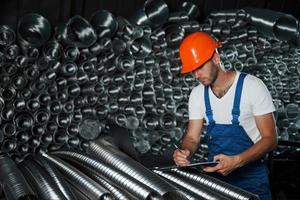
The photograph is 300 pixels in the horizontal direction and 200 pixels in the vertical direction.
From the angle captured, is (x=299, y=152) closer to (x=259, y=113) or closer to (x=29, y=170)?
(x=259, y=113)

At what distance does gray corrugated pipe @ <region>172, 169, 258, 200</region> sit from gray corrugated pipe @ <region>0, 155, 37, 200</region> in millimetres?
683

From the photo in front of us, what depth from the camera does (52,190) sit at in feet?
5.67

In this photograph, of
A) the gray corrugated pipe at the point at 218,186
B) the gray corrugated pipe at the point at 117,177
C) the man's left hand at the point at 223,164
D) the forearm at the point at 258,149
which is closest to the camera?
the gray corrugated pipe at the point at 117,177

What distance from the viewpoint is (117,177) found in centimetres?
180

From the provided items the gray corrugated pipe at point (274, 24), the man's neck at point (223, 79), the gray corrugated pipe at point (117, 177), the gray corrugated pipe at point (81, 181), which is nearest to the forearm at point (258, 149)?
the man's neck at point (223, 79)

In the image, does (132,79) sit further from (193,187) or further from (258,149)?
(193,187)

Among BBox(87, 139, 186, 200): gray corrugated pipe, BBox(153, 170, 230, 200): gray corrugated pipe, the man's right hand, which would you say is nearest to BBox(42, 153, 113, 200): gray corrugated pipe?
BBox(87, 139, 186, 200): gray corrugated pipe

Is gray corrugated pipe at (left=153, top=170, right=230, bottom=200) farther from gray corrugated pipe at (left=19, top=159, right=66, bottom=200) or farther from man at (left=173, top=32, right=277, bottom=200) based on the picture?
gray corrugated pipe at (left=19, top=159, right=66, bottom=200)

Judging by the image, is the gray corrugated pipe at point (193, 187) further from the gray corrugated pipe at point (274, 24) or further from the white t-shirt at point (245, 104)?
the gray corrugated pipe at point (274, 24)

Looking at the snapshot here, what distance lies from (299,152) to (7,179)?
3091 millimetres

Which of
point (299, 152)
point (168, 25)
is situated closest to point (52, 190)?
point (168, 25)

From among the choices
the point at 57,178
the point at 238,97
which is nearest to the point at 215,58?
the point at 238,97

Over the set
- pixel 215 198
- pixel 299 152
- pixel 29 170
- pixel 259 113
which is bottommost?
pixel 299 152

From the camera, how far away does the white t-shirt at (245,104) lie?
2.18 metres
